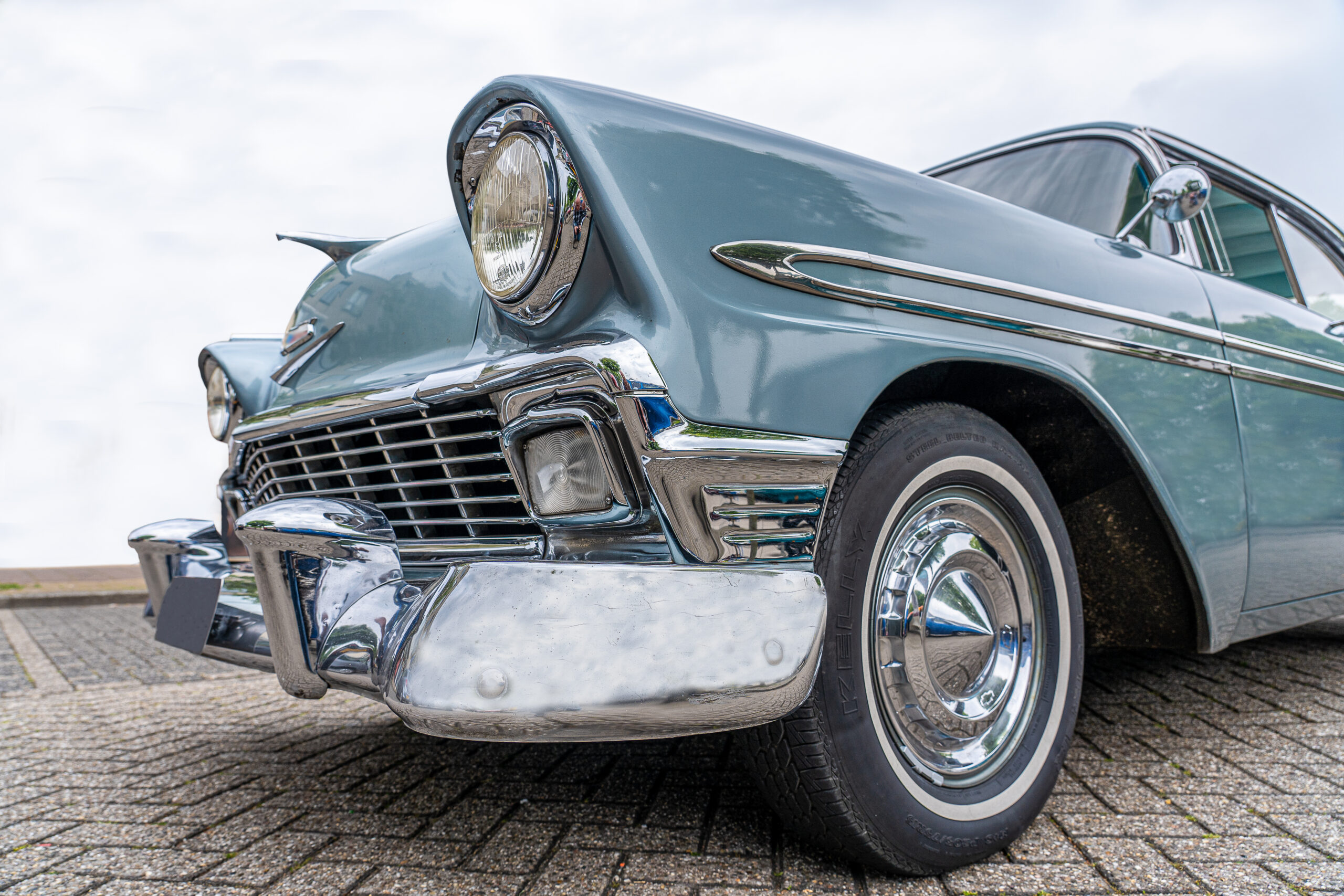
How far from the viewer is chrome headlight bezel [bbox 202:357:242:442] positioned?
211 centimetres

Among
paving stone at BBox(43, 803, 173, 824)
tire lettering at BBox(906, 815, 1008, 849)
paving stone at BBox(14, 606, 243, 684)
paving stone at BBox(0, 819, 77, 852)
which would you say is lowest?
paving stone at BBox(14, 606, 243, 684)

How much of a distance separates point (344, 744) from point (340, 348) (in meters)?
1.13

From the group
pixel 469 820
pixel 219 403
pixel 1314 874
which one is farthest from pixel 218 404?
pixel 1314 874

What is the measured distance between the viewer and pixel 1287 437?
2076 mm

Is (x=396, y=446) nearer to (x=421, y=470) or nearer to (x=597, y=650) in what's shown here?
(x=421, y=470)

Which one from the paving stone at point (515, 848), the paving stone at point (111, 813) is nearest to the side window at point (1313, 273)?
the paving stone at point (515, 848)

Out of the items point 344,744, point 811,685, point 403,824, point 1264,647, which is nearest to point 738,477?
point 811,685

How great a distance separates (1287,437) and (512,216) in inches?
78.0

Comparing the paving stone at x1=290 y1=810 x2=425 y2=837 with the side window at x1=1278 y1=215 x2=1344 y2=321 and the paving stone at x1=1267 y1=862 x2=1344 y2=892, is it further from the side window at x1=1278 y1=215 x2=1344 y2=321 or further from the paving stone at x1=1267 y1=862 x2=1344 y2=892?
the side window at x1=1278 y1=215 x2=1344 y2=321

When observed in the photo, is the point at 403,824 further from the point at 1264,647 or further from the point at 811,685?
the point at 1264,647

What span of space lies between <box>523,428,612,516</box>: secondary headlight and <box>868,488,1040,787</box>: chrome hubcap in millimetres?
474

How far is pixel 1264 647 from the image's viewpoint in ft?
10.6

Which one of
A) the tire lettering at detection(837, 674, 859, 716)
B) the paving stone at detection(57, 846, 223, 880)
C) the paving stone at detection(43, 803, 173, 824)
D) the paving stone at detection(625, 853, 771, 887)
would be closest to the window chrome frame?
the tire lettering at detection(837, 674, 859, 716)

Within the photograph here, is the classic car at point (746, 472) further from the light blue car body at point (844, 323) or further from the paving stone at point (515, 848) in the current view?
the paving stone at point (515, 848)
